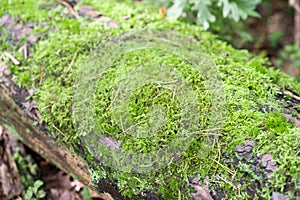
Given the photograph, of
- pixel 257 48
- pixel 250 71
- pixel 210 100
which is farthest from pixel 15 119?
pixel 257 48

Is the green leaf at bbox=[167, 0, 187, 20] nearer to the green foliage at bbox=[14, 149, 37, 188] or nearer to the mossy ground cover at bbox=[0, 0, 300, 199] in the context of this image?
the mossy ground cover at bbox=[0, 0, 300, 199]

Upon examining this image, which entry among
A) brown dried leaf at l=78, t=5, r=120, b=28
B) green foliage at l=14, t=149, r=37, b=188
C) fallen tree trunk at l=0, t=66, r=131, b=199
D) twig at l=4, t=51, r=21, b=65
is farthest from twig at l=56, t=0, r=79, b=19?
green foliage at l=14, t=149, r=37, b=188

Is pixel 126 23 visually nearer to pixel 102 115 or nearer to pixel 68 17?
pixel 68 17

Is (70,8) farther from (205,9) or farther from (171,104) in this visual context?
(171,104)

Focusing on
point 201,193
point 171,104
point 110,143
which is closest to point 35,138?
point 110,143

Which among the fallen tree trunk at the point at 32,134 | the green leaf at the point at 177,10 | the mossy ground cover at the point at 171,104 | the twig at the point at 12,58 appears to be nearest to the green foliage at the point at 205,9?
the green leaf at the point at 177,10

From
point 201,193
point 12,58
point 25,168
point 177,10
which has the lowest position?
point 25,168
